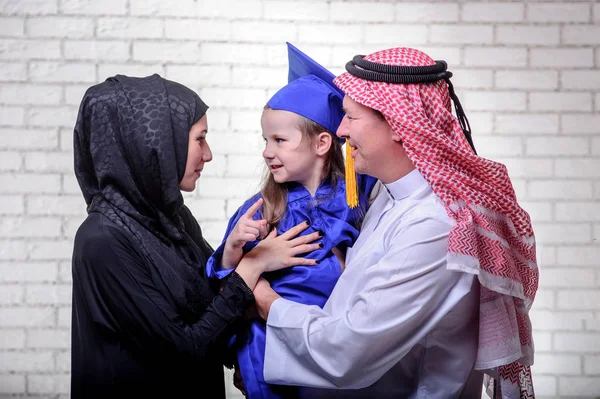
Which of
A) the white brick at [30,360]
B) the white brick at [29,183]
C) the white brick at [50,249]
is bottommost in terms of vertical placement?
the white brick at [30,360]

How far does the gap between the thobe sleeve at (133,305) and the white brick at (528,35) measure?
2.62 metres

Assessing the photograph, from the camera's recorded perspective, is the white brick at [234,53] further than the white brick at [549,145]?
No

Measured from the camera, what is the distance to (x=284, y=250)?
2.29 meters

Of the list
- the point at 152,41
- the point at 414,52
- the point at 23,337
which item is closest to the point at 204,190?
the point at 152,41

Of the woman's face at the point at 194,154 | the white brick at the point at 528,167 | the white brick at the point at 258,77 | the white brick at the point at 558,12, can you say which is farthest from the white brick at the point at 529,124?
the woman's face at the point at 194,154

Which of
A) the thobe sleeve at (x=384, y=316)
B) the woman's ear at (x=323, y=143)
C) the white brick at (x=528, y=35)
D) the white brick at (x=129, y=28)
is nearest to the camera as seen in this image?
the thobe sleeve at (x=384, y=316)

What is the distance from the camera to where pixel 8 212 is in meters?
4.11

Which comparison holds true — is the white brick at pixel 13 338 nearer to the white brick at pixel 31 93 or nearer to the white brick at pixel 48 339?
the white brick at pixel 48 339

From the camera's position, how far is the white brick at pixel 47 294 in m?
4.11

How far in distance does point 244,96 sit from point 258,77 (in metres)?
0.13

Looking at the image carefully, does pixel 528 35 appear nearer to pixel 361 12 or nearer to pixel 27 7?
pixel 361 12

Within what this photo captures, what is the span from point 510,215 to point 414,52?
20.7 inches

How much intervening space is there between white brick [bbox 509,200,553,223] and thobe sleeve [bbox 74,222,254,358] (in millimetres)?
2443

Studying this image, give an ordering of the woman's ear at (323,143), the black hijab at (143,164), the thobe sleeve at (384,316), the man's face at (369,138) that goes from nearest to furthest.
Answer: the thobe sleeve at (384,316), the man's face at (369,138), the black hijab at (143,164), the woman's ear at (323,143)
